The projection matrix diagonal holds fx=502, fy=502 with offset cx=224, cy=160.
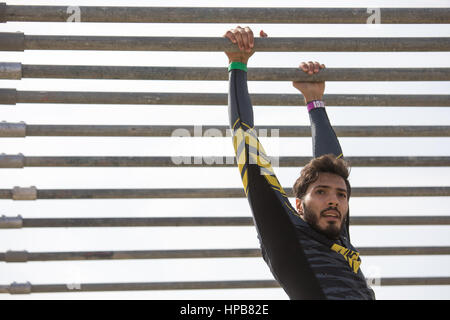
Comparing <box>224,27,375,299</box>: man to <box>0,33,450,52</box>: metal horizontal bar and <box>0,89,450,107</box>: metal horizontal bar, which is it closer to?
<box>0,33,450,52</box>: metal horizontal bar

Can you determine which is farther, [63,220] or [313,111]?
[63,220]

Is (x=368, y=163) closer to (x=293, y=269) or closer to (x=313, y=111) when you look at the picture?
(x=313, y=111)

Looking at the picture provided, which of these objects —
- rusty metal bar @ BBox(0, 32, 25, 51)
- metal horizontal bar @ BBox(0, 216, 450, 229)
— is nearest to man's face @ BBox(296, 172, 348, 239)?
metal horizontal bar @ BBox(0, 216, 450, 229)

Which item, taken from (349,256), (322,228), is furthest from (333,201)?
A: (349,256)

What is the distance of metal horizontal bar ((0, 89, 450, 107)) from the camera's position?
470cm

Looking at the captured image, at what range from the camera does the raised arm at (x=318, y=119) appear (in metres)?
4.63

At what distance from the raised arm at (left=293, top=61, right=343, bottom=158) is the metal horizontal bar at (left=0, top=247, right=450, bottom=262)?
214 cm

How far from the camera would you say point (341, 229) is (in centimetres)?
420

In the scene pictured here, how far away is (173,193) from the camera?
18.7 feet

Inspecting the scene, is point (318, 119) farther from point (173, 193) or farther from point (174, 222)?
point (174, 222)

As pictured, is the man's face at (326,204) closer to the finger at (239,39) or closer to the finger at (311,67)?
the finger at (311,67)

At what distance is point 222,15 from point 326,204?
177cm

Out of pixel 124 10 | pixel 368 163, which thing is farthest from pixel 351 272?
pixel 124 10
